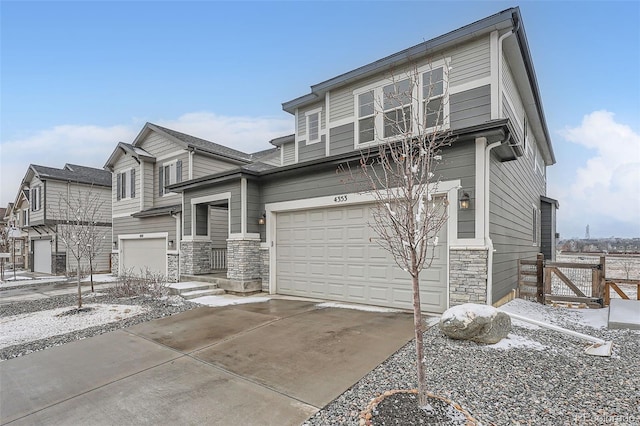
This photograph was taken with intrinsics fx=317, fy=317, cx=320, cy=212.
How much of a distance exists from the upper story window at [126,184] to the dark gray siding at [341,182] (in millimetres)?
8741

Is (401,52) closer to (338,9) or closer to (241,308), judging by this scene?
(338,9)

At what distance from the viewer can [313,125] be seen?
1008 centimetres

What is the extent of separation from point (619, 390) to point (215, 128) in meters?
24.0

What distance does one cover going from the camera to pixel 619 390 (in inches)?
121

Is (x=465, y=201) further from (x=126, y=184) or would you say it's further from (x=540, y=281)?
(x=126, y=184)

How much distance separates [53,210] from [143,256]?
8.05 m

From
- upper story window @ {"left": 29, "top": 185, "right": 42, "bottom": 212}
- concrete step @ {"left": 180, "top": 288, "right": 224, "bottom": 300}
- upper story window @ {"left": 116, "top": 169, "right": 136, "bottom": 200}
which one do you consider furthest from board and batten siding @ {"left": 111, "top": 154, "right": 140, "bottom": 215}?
concrete step @ {"left": 180, "top": 288, "right": 224, "bottom": 300}

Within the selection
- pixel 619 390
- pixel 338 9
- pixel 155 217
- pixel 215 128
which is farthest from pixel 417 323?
pixel 215 128

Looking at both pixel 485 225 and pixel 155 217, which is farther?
pixel 155 217

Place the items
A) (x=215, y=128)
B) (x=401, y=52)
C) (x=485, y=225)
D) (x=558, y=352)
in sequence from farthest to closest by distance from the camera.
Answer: (x=215, y=128)
(x=401, y=52)
(x=485, y=225)
(x=558, y=352)

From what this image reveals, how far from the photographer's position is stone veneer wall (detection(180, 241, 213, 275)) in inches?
430

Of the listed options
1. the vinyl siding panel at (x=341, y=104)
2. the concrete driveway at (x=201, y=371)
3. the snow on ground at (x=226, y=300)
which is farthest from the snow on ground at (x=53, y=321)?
the vinyl siding panel at (x=341, y=104)

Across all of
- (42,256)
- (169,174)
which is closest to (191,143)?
(169,174)

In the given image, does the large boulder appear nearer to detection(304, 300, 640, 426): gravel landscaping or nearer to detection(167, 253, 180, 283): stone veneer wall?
detection(304, 300, 640, 426): gravel landscaping
